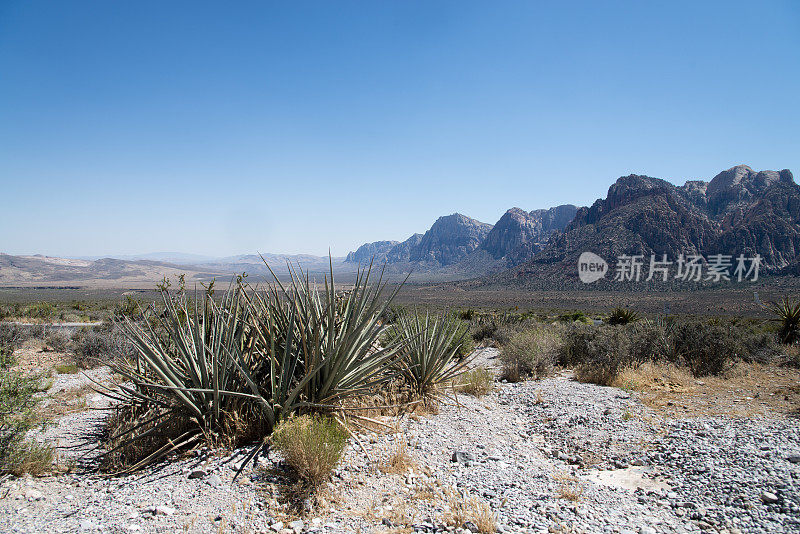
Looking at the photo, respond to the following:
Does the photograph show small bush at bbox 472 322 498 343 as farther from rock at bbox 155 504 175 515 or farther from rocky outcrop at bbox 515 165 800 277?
rocky outcrop at bbox 515 165 800 277

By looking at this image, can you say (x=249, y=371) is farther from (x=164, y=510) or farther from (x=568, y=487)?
(x=568, y=487)

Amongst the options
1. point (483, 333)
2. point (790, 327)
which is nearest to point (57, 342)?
point (483, 333)

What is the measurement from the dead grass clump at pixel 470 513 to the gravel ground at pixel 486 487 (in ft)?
0.16

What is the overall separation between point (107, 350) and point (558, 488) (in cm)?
1237

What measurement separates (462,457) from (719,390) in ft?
22.5

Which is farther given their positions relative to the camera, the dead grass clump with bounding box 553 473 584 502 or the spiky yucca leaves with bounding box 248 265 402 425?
the spiky yucca leaves with bounding box 248 265 402 425

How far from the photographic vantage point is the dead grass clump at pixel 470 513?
3344 mm

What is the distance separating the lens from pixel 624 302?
41.7m

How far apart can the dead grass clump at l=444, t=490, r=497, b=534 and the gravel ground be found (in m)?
0.05

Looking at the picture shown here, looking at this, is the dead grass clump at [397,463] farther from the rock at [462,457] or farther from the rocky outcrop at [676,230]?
the rocky outcrop at [676,230]

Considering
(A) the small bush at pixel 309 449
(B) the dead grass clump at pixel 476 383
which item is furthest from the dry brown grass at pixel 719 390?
(A) the small bush at pixel 309 449

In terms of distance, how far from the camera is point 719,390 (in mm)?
8250

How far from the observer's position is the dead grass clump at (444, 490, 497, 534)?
334 centimetres

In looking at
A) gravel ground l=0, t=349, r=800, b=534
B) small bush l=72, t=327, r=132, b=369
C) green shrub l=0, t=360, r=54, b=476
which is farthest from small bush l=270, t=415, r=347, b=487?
small bush l=72, t=327, r=132, b=369
